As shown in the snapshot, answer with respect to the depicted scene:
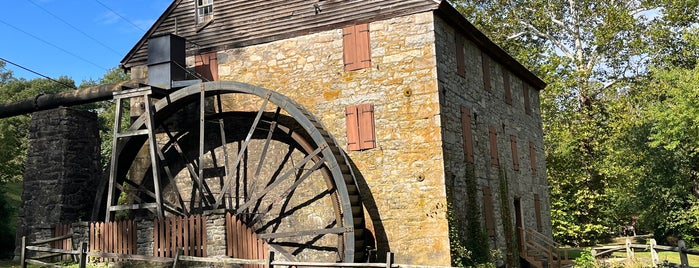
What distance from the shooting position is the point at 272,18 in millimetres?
13320

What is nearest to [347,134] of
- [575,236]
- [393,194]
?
[393,194]

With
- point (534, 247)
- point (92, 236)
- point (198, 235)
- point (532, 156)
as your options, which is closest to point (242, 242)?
point (198, 235)

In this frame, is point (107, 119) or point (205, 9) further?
point (107, 119)

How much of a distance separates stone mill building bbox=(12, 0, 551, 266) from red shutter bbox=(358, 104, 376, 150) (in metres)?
0.03

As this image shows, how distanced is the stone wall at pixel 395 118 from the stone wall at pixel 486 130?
35cm

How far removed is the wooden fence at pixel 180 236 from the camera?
11125mm

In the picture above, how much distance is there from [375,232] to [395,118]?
7.06ft

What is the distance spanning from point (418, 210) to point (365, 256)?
1.29 meters

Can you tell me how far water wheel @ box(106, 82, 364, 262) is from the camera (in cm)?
1143

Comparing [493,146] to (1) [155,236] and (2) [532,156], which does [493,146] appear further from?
(1) [155,236]

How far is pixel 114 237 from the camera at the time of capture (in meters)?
12.1

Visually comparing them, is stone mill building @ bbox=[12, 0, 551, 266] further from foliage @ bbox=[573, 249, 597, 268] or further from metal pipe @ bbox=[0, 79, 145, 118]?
foliage @ bbox=[573, 249, 597, 268]

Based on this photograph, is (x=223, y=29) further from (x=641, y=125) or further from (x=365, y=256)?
(x=641, y=125)

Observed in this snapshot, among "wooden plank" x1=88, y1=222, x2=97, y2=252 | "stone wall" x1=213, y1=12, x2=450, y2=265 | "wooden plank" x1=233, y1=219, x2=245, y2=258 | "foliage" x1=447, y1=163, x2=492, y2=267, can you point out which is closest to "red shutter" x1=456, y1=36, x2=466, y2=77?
"stone wall" x1=213, y1=12, x2=450, y2=265
